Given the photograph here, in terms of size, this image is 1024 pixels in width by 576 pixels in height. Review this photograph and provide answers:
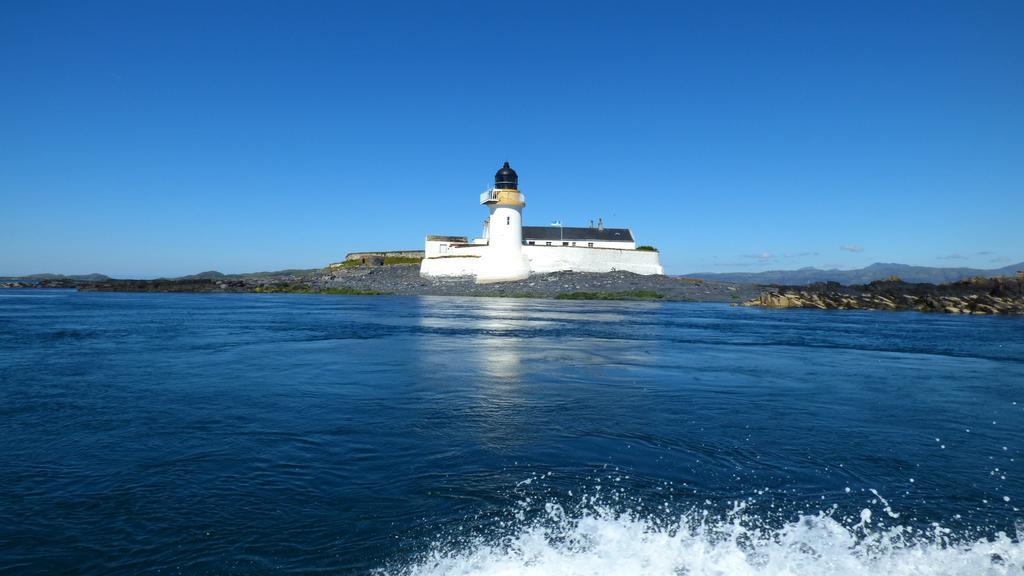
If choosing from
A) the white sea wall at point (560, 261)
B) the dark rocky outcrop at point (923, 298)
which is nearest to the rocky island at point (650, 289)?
the dark rocky outcrop at point (923, 298)

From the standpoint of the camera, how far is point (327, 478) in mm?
6211

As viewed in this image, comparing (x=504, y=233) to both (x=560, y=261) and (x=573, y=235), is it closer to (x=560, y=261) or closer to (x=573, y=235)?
(x=560, y=261)

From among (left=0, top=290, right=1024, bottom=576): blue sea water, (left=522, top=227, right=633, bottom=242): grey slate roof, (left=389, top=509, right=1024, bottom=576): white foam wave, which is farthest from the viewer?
(left=522, top=227, right=633, bottom=242): grey slate roof

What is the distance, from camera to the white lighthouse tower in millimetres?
55938

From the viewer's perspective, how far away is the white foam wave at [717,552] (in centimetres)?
449

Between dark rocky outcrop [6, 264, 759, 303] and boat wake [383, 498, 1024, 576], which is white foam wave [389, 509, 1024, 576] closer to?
boat wake [383, 498, 1024, 576]

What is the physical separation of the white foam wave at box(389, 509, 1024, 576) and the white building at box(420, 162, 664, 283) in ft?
168

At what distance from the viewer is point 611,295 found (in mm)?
51344

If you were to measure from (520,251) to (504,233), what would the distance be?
2.84 m

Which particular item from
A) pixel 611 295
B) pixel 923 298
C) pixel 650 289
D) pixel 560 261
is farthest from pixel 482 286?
pixel 923 298

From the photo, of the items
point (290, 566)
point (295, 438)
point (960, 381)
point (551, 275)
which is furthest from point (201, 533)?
point (551, 275)

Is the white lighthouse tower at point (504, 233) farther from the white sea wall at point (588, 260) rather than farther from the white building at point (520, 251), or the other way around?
the white sea wall at point (588, 260)

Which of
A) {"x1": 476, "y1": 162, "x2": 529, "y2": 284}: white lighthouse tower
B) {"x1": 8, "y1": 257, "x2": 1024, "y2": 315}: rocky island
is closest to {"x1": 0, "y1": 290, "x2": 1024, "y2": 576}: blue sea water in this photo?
{"x1": 8, "y1": 257, "x2": 1024, "y2": 315}: rocky island

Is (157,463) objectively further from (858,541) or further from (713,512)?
(858,541)
